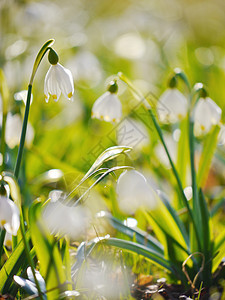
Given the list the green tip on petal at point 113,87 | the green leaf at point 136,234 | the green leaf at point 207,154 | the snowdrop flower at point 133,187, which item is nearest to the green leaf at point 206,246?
the green leaf at point 136,234

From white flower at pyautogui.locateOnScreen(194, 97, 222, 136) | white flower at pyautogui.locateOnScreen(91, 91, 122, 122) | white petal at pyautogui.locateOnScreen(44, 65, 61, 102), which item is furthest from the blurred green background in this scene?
white flower at pyautogui.locateOnScreen(194, 97, 222, 136)

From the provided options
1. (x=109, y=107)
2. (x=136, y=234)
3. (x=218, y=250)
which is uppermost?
(x=109, y=107)

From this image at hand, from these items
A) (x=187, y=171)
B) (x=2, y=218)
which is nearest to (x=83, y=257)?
(x=2, y=218)

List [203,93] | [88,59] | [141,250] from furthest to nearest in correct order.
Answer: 1. [88,59]
2. [203,93]
3. [141,250]

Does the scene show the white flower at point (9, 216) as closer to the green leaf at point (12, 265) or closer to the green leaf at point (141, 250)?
the green leaf at point (12, 265)

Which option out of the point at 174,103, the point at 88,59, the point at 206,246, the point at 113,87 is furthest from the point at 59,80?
the point at 88,59

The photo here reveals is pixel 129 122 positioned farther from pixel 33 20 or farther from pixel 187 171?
pixel 33 20

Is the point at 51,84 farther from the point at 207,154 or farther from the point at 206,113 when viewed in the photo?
the point at 207,154
